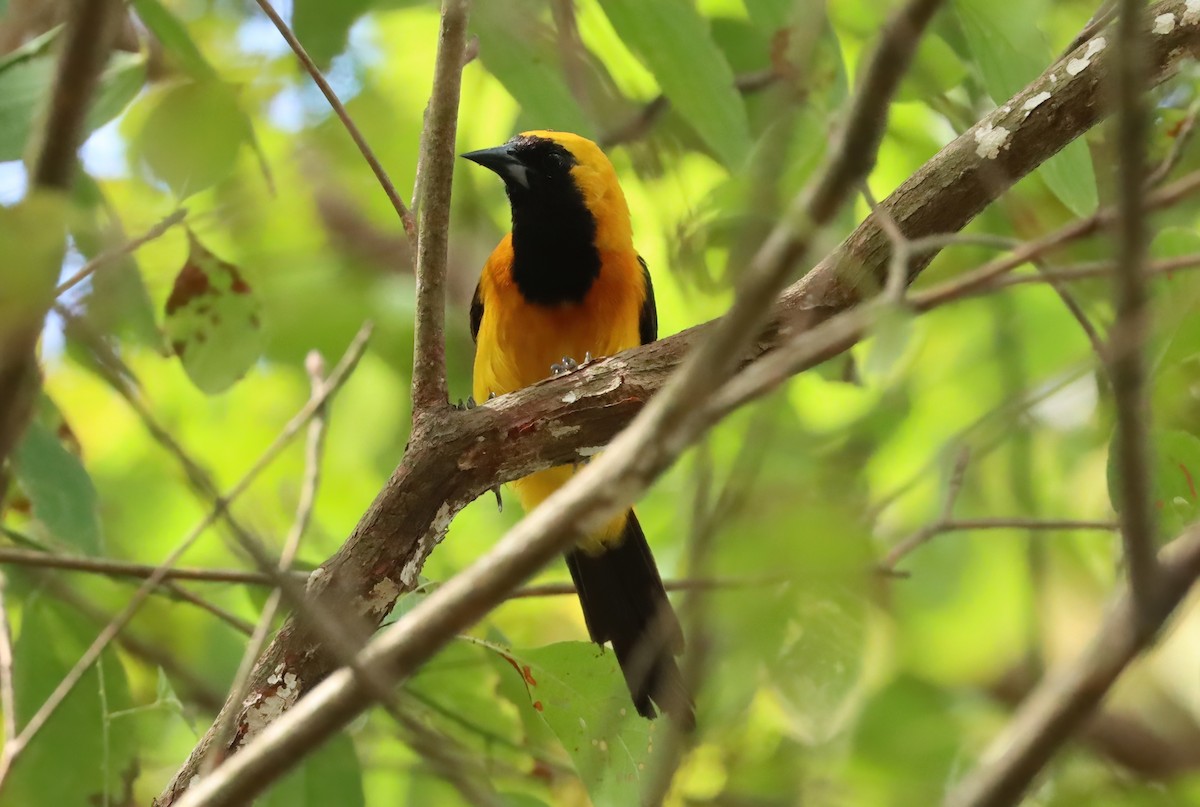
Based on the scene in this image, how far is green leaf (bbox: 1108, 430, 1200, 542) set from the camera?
1920 mm

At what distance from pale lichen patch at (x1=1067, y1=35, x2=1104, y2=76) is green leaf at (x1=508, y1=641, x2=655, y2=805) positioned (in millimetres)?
1425

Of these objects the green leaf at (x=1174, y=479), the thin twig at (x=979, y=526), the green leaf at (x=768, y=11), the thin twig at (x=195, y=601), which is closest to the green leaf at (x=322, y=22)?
the green leaf at (x=768, y=11)

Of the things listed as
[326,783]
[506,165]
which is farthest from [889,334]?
[506,165]

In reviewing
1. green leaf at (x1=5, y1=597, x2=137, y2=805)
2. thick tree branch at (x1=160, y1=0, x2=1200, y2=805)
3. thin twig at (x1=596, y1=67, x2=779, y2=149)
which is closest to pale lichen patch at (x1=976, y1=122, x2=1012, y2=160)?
thick tree branch at (x1=160, y1=0, x2=1200, y2=805)

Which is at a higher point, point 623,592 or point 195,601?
point 195,601

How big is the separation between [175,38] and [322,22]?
475 millimetres

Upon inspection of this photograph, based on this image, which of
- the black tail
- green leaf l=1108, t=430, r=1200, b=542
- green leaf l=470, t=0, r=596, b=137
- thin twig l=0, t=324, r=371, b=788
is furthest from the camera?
the black tail

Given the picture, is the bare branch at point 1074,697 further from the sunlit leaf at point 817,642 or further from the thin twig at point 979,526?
the thin twig at point 979,526

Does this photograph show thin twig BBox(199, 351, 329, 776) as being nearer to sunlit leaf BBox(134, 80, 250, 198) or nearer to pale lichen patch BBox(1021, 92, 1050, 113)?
sunlit leaf BBox(134, 80, 250, 198)

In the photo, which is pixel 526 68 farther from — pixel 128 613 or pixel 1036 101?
pixel 128 613

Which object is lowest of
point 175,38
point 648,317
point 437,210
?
point 648,317

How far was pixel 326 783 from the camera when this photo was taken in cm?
261

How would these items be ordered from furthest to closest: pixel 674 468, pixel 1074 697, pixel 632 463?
pixel 674 468, pixel 632 463, pixel 1074 697

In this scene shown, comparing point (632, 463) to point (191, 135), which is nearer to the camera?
point (632, 463)
